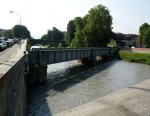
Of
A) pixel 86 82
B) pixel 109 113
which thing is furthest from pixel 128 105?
pixel 86 82

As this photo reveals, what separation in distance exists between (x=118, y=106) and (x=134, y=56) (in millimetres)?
64355

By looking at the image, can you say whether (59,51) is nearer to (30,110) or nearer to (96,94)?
(96,94)

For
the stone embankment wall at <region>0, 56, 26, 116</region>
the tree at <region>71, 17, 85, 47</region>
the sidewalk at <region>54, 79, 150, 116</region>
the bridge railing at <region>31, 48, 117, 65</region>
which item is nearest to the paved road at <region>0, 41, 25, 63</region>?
the bridge railing at <region>31, 48, 117, 65</region>

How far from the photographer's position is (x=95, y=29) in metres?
93.4

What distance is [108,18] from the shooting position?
9725 cm

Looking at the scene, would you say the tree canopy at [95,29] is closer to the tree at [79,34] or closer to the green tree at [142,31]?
the tree at [79,34]

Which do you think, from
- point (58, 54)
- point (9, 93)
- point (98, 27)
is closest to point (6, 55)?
point (58, 54)

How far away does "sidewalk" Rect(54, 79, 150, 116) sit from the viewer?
23177 mm

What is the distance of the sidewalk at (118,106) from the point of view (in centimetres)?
2318

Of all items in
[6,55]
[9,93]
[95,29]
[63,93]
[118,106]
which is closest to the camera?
[9,93]

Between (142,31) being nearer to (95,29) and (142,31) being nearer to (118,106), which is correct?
(95,29)

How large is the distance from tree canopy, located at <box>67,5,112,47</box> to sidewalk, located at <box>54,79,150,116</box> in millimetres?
63063

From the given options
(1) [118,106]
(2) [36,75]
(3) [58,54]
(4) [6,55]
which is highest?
(4) [6,55]

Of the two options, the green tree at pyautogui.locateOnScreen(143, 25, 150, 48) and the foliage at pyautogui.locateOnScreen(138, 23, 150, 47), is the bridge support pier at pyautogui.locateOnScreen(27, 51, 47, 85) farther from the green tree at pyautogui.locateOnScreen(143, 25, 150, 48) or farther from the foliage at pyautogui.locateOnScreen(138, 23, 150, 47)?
the foliage at pyautogui.locateOnScreen(138, 23, 150, 47)
